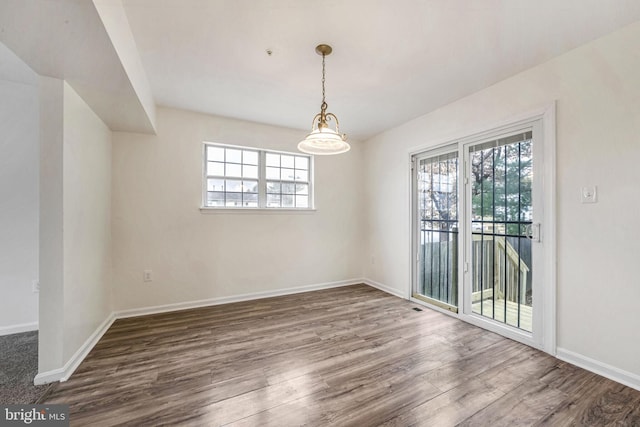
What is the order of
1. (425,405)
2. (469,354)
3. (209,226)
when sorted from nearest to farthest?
(425,405)
(469,354)
(209,226)

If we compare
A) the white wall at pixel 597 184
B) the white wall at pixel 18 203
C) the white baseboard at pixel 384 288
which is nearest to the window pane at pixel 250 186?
the white wall at pixel 18 203

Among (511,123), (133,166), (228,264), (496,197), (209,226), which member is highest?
(511,123)

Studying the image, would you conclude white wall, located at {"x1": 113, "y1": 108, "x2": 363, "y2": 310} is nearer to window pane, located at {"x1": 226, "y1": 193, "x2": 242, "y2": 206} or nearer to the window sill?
the window sill

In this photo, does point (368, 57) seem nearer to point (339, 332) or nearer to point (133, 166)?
point (339, 332)

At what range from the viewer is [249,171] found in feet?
12.6

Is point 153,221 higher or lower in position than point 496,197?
lower

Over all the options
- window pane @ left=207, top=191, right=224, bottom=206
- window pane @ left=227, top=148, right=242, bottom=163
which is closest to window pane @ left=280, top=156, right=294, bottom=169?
window pane @ left=227, top=148, right=242, bottom=163

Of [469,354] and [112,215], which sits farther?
[112,215]

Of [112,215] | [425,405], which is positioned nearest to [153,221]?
[112,215]

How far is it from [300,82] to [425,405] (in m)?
2.96

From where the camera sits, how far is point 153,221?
3215 mm

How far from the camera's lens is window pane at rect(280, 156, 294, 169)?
4.08 m

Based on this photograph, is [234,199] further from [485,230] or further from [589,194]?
[589,194]

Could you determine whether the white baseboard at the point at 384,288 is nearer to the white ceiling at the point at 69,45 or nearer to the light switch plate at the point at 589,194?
the light switch plate at the point at 589,194
